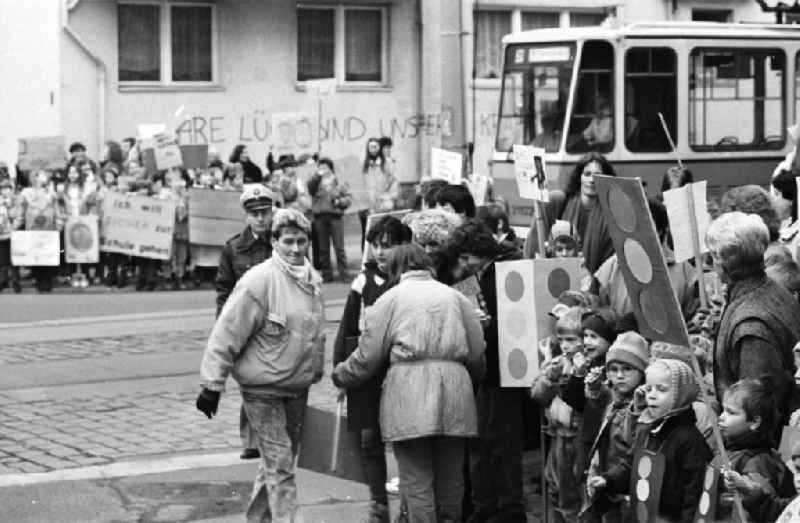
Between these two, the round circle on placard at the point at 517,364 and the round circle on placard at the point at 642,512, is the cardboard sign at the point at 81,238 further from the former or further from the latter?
the round circle on placard at the point at 642,512

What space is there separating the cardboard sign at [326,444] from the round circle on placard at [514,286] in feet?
3.67

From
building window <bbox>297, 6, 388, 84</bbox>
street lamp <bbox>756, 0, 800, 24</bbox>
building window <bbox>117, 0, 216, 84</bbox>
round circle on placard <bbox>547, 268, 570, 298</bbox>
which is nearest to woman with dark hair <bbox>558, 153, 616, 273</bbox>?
round circle on placard <bbox>547, 268, 570, 298</bbox>

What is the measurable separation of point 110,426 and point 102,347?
157 inches

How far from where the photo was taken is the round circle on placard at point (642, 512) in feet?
21.5

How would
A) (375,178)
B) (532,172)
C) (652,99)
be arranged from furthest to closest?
(375,178) < (652,99) < (532,172)

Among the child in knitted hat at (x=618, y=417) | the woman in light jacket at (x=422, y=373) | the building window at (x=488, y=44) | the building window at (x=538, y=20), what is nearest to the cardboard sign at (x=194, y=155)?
the building window at (x=488, y=44)

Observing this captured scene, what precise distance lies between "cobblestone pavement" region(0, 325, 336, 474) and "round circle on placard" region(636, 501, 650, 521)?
4.80 m

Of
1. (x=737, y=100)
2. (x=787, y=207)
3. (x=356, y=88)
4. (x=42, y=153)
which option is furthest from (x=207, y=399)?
(x=356, y=88)

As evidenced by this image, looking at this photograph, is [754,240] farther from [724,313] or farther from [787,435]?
[787,435]

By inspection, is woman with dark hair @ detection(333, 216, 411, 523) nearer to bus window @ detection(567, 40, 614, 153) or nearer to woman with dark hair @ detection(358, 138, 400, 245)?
bus window @ detection(567, 40, 614, 153)

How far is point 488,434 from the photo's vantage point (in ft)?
28.7

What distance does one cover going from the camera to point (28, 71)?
989 inches

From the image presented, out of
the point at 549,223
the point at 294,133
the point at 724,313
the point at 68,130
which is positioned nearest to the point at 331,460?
the point at 724,313

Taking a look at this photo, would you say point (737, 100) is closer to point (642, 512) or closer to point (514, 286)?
point (514, 286)
